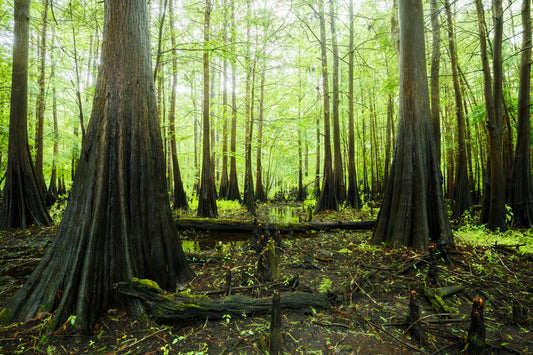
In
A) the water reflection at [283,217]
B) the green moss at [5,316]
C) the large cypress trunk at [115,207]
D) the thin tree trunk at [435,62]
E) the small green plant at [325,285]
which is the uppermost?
the thin tree trunk at [435,62]

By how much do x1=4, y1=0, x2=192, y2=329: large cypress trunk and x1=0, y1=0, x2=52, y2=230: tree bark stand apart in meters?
6.21

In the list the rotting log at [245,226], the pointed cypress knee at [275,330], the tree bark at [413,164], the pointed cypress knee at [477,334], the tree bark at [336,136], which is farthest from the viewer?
the tree bark at [336,136]

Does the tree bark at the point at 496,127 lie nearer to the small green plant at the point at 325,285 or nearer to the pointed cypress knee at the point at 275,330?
the small green plant at the point at 325,285

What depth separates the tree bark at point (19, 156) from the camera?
6.81 m

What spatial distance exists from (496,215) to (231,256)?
669 centimetres

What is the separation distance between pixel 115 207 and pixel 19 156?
6807 mm

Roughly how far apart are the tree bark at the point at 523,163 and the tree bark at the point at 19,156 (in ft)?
46.3

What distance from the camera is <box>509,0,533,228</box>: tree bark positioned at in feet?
20.6

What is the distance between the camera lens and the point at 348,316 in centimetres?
269

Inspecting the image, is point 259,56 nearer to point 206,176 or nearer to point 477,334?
point 206,176

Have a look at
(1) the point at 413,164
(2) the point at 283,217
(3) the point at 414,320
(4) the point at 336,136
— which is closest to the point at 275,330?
(3) the point at 414,320

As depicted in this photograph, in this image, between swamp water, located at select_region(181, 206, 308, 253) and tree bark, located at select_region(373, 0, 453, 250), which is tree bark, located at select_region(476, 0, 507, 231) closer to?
tree bark, located at select_region(373, 0, 453, 250)

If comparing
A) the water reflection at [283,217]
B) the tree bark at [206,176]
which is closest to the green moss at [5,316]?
the tree bark at [206,176]

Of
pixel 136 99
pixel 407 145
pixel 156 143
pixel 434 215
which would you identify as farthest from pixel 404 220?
pixel 136 99
